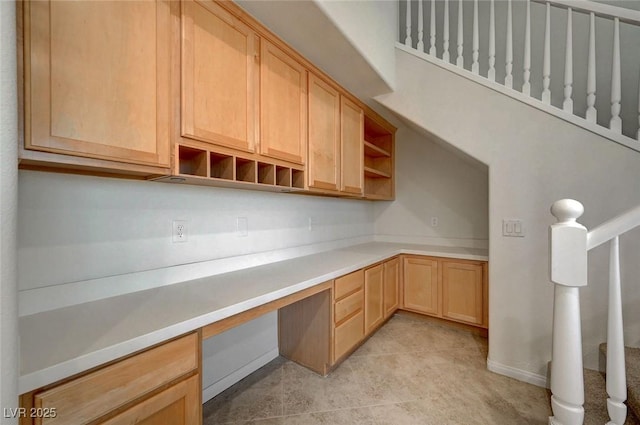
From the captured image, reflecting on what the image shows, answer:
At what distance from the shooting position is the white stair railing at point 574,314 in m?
0.82

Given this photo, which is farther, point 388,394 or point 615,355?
point 388,394

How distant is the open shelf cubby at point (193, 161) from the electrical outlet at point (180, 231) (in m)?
0.29

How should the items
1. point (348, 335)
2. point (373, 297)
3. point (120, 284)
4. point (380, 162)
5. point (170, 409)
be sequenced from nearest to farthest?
1. point (170, 409)
2. point (120, 284)
3. point (348, 335)
4. point (373, 297)
5. point (380, 162)

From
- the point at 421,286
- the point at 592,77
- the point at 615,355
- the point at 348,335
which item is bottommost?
the point at 348,335

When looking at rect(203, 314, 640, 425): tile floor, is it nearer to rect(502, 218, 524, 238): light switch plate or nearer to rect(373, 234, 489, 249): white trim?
rect(502, 218, 524, 238): light switch plate

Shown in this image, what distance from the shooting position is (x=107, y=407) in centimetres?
78

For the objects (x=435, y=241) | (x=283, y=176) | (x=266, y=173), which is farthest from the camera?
(x=435, y=241)

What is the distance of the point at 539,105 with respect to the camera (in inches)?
70.1

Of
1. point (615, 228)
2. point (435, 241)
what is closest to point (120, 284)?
point (615, 228)

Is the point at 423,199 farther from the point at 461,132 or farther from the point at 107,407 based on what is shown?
the point at 107,407

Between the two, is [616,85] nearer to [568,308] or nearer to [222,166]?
[568,308]

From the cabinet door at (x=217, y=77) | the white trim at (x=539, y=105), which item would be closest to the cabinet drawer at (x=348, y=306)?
the cabinet door at (x=217, y=77)

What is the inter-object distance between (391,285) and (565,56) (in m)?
2.36

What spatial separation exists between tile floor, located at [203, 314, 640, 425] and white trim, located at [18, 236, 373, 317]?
0.84 m
